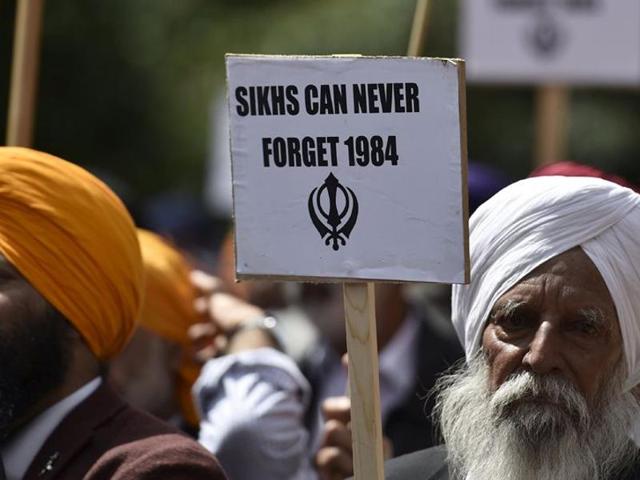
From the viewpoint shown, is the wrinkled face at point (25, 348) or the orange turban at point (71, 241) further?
the orange turban at point (71, 241)

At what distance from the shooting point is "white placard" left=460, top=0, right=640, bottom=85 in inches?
289

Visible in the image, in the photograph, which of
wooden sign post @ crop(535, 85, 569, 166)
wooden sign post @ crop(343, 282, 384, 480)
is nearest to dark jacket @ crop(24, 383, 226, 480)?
wooden sign post @ crop(343, 282, 384, 480)

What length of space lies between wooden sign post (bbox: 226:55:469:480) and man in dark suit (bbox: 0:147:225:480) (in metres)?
0.52

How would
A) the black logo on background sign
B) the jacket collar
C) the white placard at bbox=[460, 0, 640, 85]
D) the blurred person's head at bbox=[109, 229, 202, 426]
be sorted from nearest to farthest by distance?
1. the jacket collar
2. the blurred person's head at bbox=[109, 229, 202, 426]
3. the white placard at bbox=[460, 0, 640, 85]
4. the black logo on background sign

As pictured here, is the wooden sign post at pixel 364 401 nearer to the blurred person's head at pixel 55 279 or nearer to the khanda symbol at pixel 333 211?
the khanda symbol at pixel 333 211

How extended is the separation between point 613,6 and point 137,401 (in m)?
3.34

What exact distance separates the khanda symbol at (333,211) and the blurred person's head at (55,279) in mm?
798

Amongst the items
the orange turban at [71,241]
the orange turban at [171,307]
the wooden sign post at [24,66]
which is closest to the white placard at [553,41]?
the orange turban at [171,307]

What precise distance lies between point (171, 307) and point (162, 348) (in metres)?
0.15

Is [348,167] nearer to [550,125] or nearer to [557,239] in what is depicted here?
[557,239]

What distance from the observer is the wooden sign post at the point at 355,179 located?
324 cm

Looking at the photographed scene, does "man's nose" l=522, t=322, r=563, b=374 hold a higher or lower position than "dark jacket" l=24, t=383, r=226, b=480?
higher

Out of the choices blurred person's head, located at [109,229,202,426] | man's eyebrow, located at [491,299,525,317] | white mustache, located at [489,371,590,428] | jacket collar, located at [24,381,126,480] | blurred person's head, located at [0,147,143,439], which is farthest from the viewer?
blurred person's head, located at [109,229,202,426]

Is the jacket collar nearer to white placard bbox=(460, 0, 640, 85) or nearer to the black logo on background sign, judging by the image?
white placard bbox=(460, 0, 640, 85)
